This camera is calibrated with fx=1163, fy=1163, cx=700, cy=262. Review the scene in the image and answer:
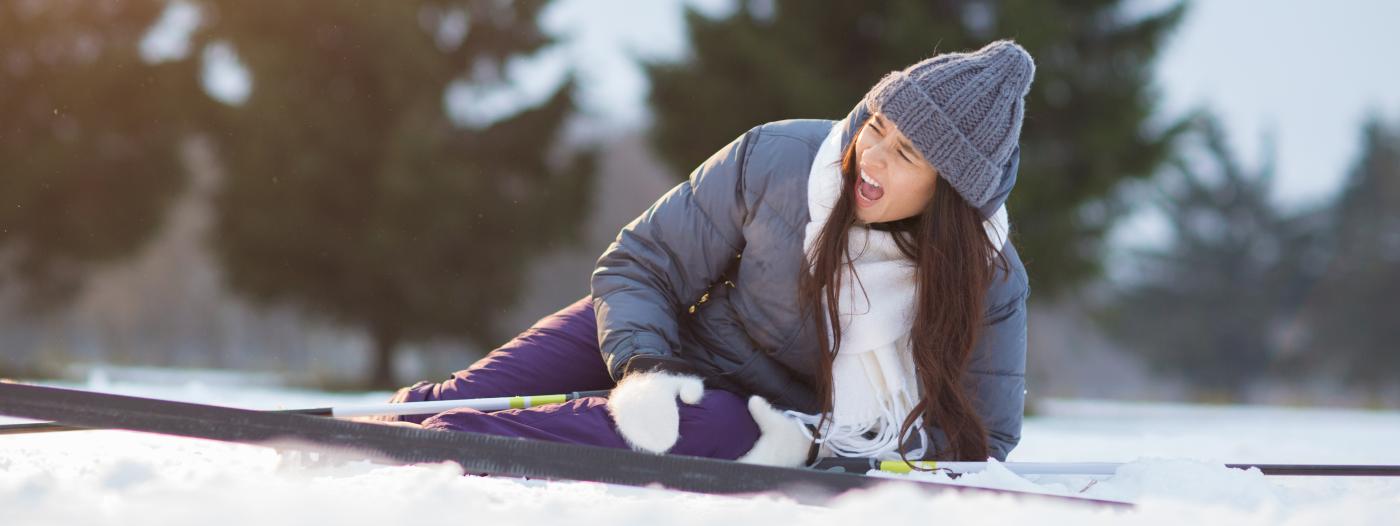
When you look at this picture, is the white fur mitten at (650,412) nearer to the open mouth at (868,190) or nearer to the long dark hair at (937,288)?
the long dark hair at (937,288)

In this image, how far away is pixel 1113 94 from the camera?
7516 millimetres

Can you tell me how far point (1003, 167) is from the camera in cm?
171

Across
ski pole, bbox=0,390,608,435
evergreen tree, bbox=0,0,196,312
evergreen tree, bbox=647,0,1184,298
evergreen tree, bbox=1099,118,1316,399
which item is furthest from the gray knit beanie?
evergreen tree, bbox=1099,118,1316,399

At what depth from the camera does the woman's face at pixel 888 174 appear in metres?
1.72

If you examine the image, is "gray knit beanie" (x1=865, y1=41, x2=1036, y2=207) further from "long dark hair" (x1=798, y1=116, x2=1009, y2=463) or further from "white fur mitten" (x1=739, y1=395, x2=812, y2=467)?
"white fur mitten" (x1=739, y1=395, x2=812, y2=467)

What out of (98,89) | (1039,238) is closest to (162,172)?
(98,89)

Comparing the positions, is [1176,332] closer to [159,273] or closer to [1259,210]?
[1259,210]

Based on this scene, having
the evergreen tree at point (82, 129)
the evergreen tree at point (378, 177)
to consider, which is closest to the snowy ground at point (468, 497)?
the evergreen tree at point (378, 177)

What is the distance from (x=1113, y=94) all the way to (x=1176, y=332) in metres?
12.6

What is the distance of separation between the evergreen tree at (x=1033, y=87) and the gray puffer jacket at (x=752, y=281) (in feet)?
16.8

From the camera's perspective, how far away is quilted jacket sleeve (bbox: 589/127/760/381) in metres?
1.85

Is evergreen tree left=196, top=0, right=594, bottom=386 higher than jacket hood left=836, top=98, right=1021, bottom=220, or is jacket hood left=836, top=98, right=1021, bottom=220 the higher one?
evergreen tree left=196, top=0, right=594, bottom=386

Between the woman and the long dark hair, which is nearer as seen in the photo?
the woman

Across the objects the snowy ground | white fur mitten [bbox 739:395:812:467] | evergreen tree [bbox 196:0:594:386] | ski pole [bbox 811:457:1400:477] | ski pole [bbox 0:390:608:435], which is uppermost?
evergreen tree [bbox 196:0:594:386]
